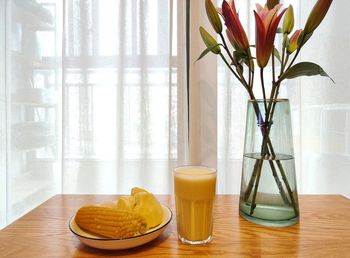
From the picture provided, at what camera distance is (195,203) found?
0.47 m

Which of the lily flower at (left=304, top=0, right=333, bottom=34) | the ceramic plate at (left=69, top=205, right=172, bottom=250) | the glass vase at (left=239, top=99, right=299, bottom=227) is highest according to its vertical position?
the lily flower at (left=304, top=0, right=333, bottom=34)

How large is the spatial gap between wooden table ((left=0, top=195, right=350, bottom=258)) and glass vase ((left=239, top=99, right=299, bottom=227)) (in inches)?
1.3

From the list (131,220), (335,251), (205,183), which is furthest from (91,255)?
(335,251)

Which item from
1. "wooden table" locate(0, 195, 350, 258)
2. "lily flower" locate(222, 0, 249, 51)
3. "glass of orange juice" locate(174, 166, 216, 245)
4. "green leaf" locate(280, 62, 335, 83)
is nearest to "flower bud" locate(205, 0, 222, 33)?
"lily flower" locate(222, 0, 249, 51)

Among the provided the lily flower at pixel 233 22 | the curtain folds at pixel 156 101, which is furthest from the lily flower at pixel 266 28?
the curtain folds at pixel 156 101

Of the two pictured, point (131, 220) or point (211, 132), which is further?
point (211, 132)

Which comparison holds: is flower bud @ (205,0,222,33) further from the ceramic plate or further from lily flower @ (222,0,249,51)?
the ceramic plate

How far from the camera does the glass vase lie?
540 mm

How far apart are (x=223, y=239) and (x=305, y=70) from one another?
0.39 m

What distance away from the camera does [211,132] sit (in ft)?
3.46

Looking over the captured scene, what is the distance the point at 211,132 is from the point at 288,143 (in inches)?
20.2

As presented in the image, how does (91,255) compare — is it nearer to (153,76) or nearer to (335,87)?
(153,76)

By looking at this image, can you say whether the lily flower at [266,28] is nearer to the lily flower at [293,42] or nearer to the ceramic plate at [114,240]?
the lily flower at [293,42]

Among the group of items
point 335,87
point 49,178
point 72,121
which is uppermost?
point 335,87
